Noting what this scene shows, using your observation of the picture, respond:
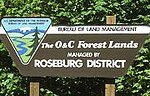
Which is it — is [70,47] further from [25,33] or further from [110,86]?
[110,86]

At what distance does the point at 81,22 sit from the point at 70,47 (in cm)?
161

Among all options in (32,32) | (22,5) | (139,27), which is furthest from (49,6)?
(139,27)

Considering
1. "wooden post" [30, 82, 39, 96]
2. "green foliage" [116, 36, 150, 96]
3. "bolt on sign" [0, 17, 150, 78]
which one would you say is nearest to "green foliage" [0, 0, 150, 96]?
"green foliage" [116, 36, 150, 96]

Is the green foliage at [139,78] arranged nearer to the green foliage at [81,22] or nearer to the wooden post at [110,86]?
the green foliage at [81,22]

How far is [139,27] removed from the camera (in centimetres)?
635

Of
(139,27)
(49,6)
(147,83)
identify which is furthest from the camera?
(49,6)

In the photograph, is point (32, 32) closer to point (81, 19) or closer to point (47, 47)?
point (47, 47)

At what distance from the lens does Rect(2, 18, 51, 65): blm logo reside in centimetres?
661

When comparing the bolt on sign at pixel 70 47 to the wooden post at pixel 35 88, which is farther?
the wooden post at pixel 35 88

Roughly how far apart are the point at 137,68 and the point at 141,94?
0.45 m

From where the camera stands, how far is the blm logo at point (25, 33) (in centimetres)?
661

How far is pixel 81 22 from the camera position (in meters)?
8.10

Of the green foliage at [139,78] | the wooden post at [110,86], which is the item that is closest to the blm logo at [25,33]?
the wooden post at [110,86]

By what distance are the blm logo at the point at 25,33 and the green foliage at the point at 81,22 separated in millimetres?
1366
